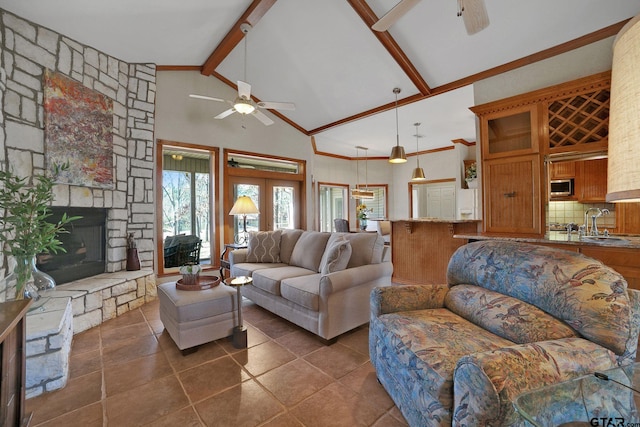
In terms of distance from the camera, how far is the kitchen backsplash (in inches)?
155

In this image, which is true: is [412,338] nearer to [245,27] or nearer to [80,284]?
[80,284]

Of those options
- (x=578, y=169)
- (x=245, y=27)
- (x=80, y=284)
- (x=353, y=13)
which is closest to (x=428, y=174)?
(x=578, y=169)

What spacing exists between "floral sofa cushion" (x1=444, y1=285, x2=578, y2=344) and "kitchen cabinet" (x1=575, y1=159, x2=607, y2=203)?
373cm

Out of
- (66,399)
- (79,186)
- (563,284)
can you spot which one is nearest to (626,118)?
(563,284)

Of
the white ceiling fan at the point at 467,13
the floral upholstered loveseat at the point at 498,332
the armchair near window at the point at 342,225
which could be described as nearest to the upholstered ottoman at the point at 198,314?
the floral upholstered loveseat at the point at 498,332

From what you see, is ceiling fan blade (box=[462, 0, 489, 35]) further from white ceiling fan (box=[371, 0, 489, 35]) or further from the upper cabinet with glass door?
the upper cabinet with glass door

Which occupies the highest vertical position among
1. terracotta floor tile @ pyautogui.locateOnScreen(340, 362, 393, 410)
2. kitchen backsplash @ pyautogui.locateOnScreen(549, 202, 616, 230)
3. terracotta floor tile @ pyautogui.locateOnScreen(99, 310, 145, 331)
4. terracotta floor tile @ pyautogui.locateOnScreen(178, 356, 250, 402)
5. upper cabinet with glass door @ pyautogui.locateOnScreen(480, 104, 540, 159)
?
upper cabinet with glass door @ pyautogui.locateOnScreen(480, 104, 540, 159)

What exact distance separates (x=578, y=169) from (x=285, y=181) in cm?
499

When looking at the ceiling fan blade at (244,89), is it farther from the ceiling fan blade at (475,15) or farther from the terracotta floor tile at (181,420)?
the terracotta floor tile at (181,420)

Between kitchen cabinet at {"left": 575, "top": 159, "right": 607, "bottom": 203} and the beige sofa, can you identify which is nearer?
the beige sofa

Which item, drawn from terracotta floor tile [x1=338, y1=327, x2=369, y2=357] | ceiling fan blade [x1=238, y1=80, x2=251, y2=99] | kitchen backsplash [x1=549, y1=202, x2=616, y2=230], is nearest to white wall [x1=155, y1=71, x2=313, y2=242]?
ceiling fan blade [x1=238, y1=80, x2=251, y2=99]

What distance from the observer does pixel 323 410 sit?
5.36 ft

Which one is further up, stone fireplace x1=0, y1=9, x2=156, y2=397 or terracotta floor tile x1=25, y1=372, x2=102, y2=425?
stone fireplace x1=0, y1=9, x2=156, y2=397

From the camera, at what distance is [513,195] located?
327cm
